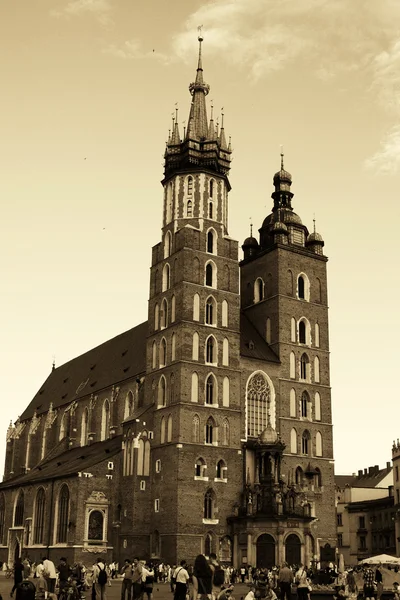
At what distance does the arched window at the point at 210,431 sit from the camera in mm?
55062

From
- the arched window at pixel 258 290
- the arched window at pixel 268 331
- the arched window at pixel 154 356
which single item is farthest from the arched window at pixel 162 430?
the arched window at pixel 258 290

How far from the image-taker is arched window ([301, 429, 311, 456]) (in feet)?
196

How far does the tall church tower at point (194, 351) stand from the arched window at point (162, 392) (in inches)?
2.9

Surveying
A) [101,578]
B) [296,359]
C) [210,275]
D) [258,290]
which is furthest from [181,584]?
[258,290]

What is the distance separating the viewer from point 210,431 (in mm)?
55312

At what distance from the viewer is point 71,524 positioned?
54531mm

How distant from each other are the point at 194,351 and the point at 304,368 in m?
10.5

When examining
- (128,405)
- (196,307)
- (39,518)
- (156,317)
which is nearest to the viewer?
(196,307)

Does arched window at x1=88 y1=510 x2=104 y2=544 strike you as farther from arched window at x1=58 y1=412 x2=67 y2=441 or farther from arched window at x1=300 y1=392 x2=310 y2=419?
arched window at x1=58 y1=412 x2=67 y2=441

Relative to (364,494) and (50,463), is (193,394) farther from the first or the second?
(364,494)

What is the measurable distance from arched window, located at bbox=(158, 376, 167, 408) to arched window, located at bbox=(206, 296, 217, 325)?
5293 millimetres

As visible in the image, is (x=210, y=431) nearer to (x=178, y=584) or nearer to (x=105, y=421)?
(x=105, y=421)

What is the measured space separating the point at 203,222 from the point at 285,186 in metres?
12.5

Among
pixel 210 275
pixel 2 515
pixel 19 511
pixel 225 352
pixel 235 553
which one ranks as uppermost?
pixel 210 275
